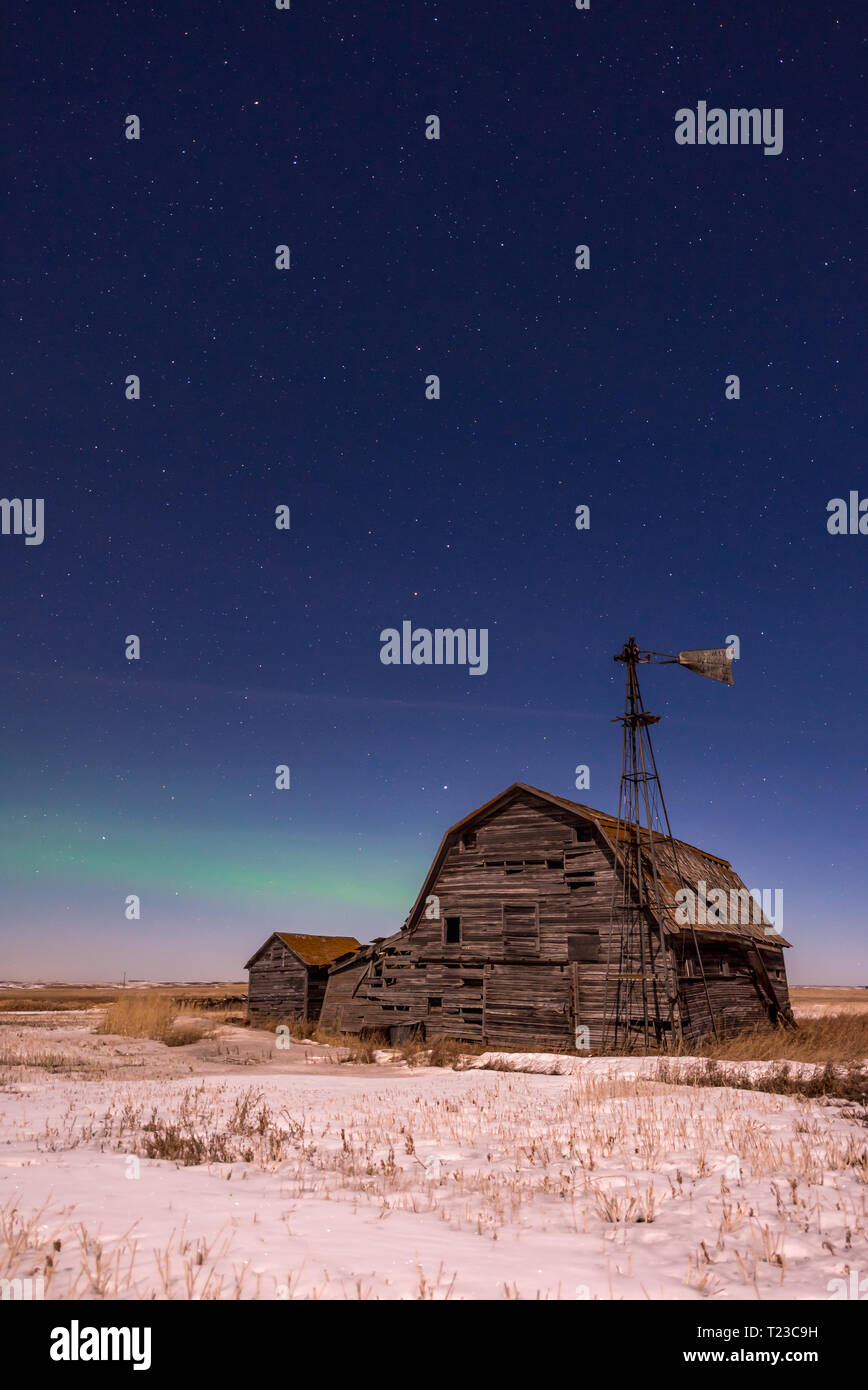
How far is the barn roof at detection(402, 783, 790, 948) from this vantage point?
25812mm

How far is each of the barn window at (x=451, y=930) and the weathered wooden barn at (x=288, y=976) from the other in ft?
48.9

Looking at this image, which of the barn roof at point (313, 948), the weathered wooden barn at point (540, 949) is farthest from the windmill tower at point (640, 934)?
the barn roof at point (313, 948)

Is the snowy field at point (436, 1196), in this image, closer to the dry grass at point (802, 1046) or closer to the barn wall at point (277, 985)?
the dry grass at point (802, 1046)

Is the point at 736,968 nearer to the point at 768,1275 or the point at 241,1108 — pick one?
the point at 241,1108

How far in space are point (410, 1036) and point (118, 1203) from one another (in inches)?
1003

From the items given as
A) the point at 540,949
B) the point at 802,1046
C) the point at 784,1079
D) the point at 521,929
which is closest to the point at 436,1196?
the point at 784,1079

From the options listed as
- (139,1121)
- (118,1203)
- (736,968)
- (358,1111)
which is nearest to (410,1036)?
(736,968)

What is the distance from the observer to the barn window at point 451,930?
29.1m

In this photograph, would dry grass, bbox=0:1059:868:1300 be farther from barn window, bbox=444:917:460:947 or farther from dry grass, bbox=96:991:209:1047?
dry grass, bbox=96:991:209:1047

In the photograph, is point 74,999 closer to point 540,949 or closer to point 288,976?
point 288,976

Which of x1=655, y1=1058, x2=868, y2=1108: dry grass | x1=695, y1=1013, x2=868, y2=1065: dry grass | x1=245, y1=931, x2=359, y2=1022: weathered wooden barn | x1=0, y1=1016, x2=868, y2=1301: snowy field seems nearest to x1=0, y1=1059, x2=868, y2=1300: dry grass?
x1=0, y1=1016, x2=868, y2=1301: snowy field

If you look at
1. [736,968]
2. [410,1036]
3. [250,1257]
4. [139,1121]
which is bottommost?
[410,1036]

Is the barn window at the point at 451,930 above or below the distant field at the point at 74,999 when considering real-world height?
above

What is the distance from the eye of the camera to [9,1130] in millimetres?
9680
